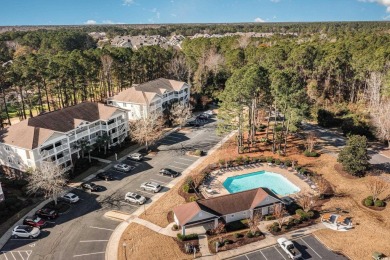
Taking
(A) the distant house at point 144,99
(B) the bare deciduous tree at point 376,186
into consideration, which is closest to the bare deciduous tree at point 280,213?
(B) the bare deciduous tree at point 376,186

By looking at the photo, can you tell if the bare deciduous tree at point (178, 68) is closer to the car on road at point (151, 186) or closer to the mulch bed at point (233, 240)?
the car on road at point (151, 186)

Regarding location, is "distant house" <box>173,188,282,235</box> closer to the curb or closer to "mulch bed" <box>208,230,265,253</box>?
"mulch bed" <box>208,230,265,253</box>

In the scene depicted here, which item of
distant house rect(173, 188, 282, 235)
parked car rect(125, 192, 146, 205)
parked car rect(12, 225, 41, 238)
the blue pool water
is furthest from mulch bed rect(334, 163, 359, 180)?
parked car rect(12, 225, 41, 238)

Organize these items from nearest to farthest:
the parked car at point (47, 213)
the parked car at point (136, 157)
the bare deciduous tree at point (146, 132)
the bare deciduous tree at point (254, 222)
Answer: the bare deciduous tree at point (254, 222) < the parked car at point (47, 213) < the parked car at point (136, 157) < the bare deciduous tree at point (146, 132)

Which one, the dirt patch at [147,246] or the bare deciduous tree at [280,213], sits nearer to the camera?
the dirt patch at [147,246]

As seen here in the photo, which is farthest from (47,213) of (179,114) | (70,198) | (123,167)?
(179,114)

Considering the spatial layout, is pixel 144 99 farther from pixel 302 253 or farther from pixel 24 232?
pixel 302 253

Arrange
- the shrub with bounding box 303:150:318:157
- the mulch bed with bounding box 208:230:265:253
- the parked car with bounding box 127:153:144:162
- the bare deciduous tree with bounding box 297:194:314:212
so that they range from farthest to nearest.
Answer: the parked car with bounding box 127:153:144:162
the shrub with bounding box 303:150:318:157
the bare deciduous tree with bounding box 297:194:314:212
the mulch bed with bounding box 208:230:265:253
